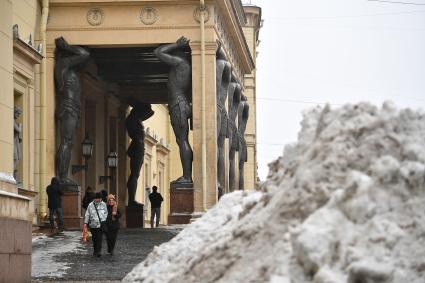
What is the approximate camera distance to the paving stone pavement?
1512cm

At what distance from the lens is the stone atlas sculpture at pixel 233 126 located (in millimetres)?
31334

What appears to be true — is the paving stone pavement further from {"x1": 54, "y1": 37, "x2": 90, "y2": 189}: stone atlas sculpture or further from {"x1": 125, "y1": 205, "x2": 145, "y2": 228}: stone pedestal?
{"x1": 125, "y1": 205, "x2": 145, "y2": 228}: stone pedestal

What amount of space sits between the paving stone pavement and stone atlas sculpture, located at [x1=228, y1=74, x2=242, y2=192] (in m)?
8.38

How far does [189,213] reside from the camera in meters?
25.4

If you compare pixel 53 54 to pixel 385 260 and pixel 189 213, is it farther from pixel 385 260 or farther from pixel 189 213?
pixel 385 260

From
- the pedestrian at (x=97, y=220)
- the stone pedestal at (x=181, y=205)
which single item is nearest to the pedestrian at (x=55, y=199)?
the stone pedestal at (x=181, y=205)

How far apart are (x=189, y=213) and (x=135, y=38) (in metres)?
4.37

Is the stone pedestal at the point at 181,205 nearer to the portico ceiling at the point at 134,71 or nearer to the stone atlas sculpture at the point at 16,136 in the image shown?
the portico ceiling at the point at 134,71

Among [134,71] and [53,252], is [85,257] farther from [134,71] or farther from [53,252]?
[134,71]

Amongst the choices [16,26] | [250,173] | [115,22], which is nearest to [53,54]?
[115,22]

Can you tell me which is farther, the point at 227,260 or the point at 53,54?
the point at 53,54

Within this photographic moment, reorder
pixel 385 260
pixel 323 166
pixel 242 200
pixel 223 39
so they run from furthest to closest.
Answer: pixel 223 39
pixel 242 200
pixel 323 166
pixel 385 260

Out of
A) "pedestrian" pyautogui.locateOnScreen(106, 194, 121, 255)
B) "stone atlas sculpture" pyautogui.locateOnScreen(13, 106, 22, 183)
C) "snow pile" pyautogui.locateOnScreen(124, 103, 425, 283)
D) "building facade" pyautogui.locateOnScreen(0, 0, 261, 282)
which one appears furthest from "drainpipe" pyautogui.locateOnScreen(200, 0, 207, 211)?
"snow pile" pyautogui.locateOnScreen(124, 103, 425, 283)

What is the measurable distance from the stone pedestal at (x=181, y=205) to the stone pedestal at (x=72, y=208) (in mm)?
2088
